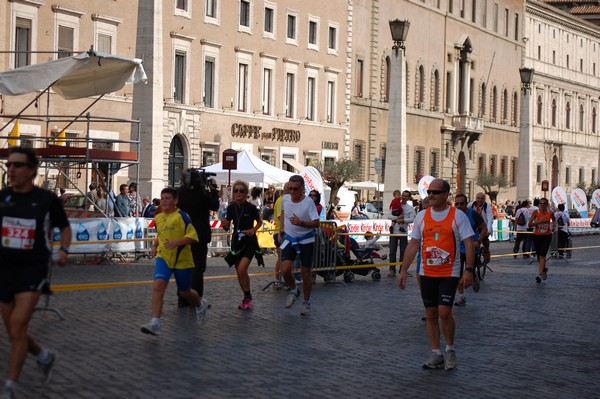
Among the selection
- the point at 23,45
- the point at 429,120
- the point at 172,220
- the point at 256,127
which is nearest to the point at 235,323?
the point at 172,220

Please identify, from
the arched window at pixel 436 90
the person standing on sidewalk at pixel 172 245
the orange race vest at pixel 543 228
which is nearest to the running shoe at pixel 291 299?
the person standing on sidewalk at pixel 172 245

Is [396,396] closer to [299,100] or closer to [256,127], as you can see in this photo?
[256,127]

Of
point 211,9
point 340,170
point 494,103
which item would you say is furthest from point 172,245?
point 494,103

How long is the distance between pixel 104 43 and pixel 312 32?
650 inches

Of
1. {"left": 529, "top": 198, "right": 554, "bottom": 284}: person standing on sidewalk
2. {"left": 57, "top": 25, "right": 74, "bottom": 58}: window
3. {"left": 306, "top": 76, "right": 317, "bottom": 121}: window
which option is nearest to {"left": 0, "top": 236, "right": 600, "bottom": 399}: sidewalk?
{"left": 529, "top": 198, "right": 554, "bottom": 284}: person standing on sidewalk

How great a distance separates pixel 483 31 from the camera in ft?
273

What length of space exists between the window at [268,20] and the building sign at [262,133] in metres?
3.94

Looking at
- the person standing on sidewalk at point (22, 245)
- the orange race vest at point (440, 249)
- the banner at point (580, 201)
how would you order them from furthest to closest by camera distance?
the banner at point (580, 201)
the orange race vest at point (440, 249)
the person standing on sidewalk at point (22, 245)

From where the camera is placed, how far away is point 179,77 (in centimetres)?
4916

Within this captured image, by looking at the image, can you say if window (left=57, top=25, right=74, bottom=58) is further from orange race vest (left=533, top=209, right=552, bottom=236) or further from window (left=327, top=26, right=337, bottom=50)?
orange race vest (left=533, top=209, right=552, bottom=236)

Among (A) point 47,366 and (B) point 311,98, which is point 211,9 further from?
(A) point 47,366

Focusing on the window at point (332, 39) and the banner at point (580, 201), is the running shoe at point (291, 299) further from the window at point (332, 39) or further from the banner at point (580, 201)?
the window at point (332, 39)

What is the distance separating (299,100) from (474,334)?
141 feet

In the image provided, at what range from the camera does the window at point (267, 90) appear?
5503cm
